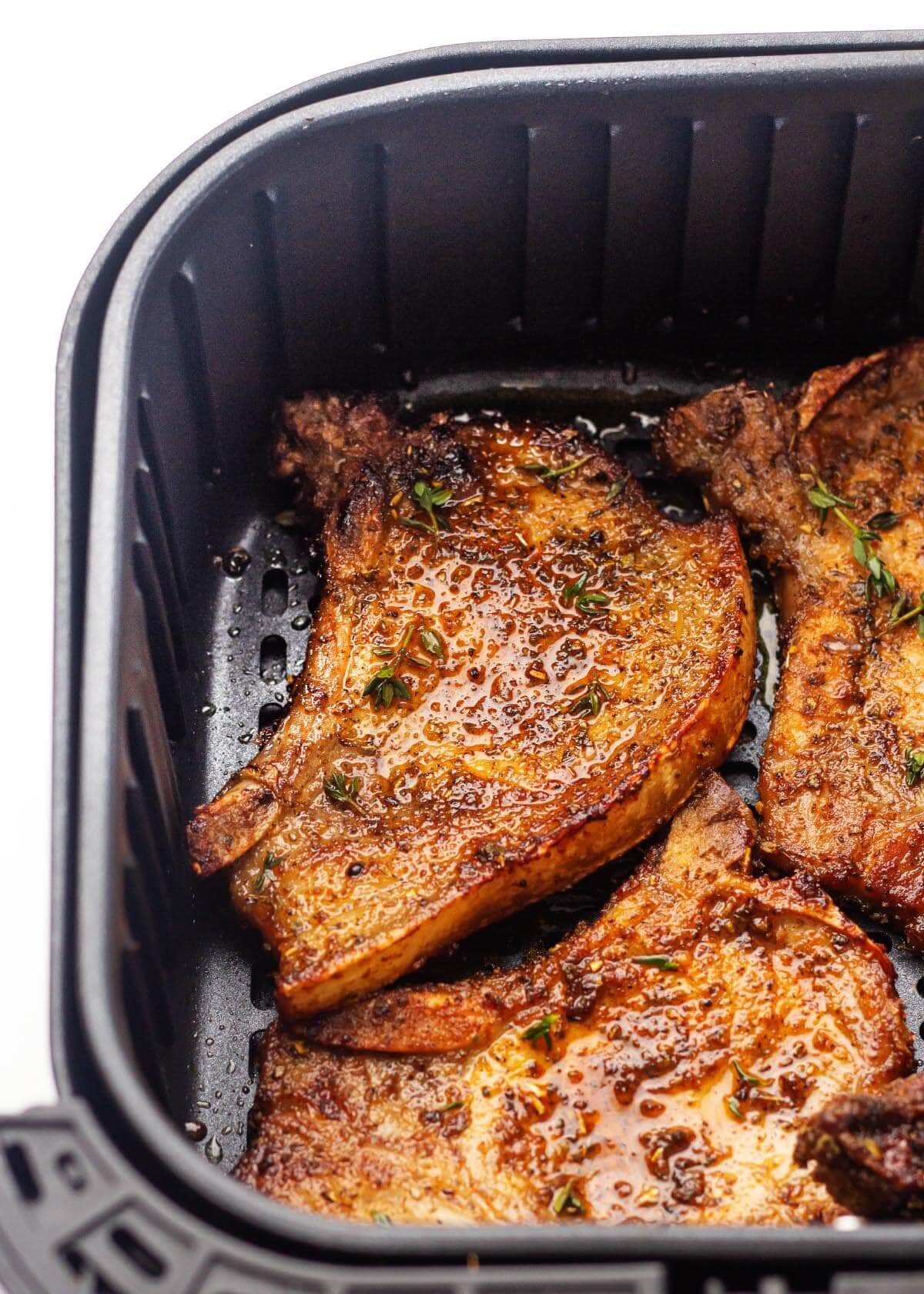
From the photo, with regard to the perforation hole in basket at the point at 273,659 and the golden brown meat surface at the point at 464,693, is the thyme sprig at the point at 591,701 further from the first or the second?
the perforation hole in basket at the point at 273,659

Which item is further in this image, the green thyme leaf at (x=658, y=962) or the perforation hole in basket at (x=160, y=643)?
the perforation hole in basket at (x=160, y=643)

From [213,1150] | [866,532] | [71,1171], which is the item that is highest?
[866,532]

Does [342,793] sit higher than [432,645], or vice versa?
[432,645]

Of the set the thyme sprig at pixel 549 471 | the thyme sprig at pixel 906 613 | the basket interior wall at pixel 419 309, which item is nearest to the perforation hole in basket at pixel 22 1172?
the basket interior wall at pixel 419 309

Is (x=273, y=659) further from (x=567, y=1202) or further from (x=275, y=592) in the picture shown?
(x=567, y=1202)

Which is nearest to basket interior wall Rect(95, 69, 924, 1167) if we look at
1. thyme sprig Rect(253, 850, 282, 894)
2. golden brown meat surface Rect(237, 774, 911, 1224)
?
thyme sprig Rect(253, 850, 282, 894)

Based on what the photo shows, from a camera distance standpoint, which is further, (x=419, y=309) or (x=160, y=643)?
(x=419, y=309)

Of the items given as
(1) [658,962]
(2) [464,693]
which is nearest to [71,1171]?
(1) [658,962]

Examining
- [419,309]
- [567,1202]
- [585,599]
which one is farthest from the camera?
[419,309]
